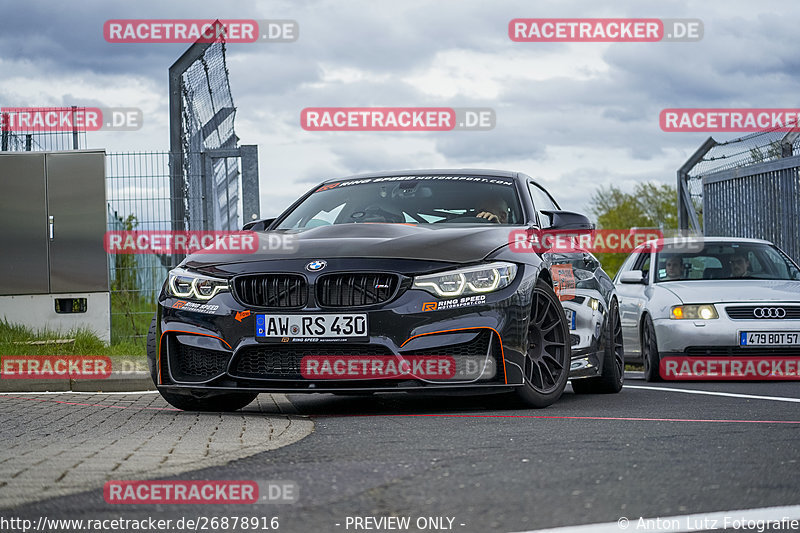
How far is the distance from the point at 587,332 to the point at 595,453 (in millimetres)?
3277

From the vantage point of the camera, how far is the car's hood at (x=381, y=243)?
6.36 metres

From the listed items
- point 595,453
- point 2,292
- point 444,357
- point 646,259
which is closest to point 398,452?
point 595,453

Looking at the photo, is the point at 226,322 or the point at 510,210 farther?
the point at 510,210

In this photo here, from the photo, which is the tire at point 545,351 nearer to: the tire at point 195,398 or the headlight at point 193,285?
the tire at point 195,398

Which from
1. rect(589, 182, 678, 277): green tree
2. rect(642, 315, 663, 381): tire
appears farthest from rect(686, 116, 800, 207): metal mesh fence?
rect(589, 182, 678, 277): green tree

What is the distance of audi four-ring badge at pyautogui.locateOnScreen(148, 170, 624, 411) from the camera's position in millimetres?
6168

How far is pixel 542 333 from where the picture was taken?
6.76 m

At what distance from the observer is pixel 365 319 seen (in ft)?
20.2

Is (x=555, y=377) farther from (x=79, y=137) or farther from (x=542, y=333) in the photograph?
(x=79, y=137)

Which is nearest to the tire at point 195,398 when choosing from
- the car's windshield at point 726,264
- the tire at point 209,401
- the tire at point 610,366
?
the tire at point 209,401

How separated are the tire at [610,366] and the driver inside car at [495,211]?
133cm

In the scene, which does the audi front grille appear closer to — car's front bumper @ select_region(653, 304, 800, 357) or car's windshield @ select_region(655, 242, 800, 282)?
car's front bumper @ select_region(653, 304, 800, 357)

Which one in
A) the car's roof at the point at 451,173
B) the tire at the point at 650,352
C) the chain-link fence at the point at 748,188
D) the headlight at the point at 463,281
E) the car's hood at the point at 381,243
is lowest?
the tire at the point at 650,352

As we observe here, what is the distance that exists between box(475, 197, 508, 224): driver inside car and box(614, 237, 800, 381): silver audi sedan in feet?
12.5
